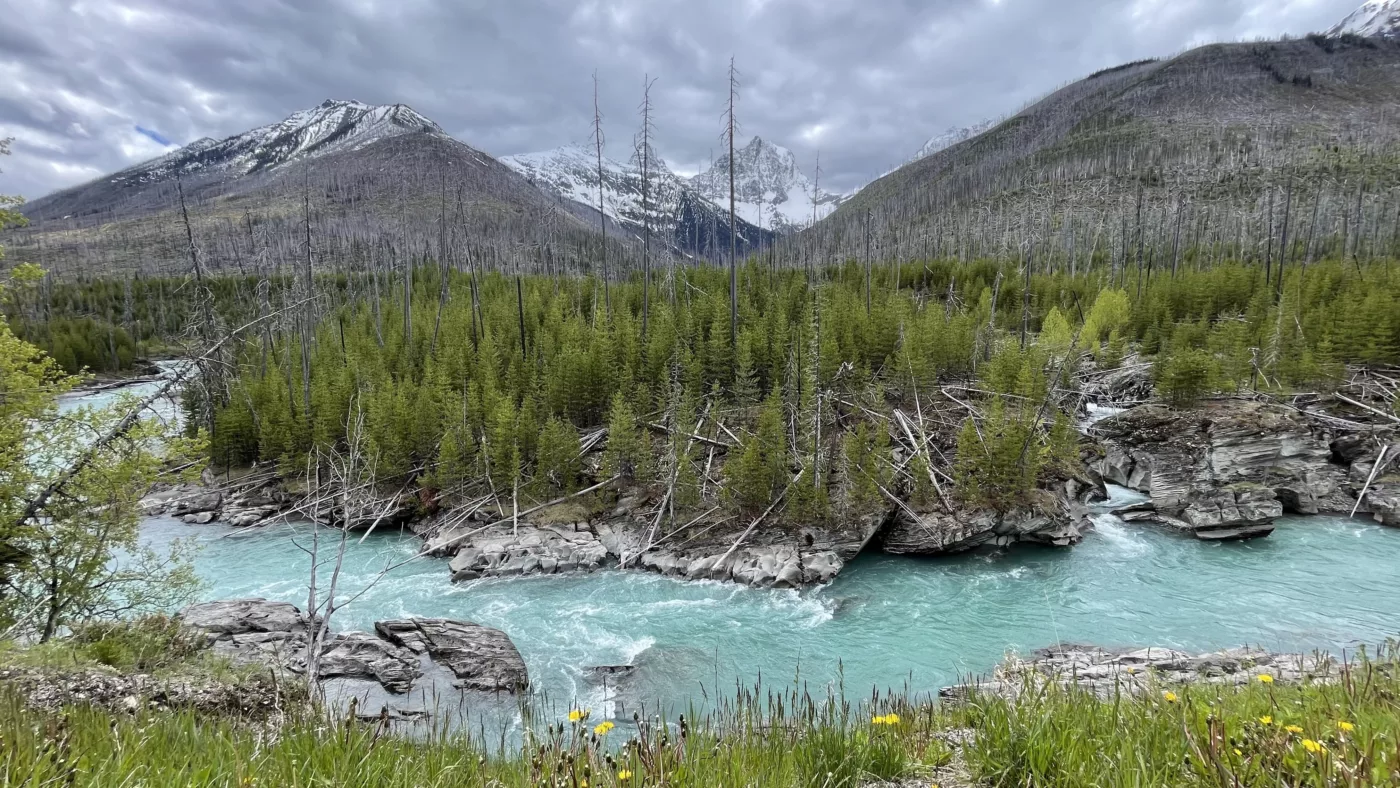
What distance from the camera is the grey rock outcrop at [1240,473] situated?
23.1 m

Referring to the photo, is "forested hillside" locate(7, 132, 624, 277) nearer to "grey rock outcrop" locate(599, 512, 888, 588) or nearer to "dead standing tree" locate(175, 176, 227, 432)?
"dead standing tree" locate(175, 176, 227, 432)

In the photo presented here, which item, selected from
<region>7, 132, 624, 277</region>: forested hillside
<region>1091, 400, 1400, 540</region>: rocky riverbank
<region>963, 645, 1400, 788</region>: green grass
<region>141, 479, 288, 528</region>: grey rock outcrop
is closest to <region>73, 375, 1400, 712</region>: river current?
<region>1091, 400, 1400, 540</region>: rocky riverbank

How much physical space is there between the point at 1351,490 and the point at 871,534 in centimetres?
2042

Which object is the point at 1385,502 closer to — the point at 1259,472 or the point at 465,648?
the point at 1259,472

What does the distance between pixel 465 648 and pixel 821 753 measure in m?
14.3

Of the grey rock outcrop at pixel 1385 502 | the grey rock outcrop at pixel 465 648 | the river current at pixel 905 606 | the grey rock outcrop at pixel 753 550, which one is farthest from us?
the grey rock outcrop at pixel 1385 502

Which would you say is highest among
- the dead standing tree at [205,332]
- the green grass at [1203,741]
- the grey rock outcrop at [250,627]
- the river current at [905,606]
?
the dead standing tree at [205,332]

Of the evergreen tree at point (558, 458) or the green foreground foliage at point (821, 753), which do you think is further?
the evergreen tree at point (558, 458)

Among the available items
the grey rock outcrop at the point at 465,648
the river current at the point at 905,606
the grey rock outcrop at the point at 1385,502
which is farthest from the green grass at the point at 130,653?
the grey rock outcrop at the point at 1385,502

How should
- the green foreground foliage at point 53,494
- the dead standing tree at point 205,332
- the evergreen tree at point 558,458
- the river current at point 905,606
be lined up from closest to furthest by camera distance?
1. the green foreground foliage at point 53,494
2. the river current at point 905,606
3. the evergreen tree at point 558,458
4. the dead standing tree at point 205,332

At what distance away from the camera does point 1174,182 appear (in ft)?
436

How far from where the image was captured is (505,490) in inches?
1064

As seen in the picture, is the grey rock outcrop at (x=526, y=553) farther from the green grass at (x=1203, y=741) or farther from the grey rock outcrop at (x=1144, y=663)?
the green grass at (x=1203, y=741)

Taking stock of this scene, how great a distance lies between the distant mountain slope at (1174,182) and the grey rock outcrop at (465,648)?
70.1m
